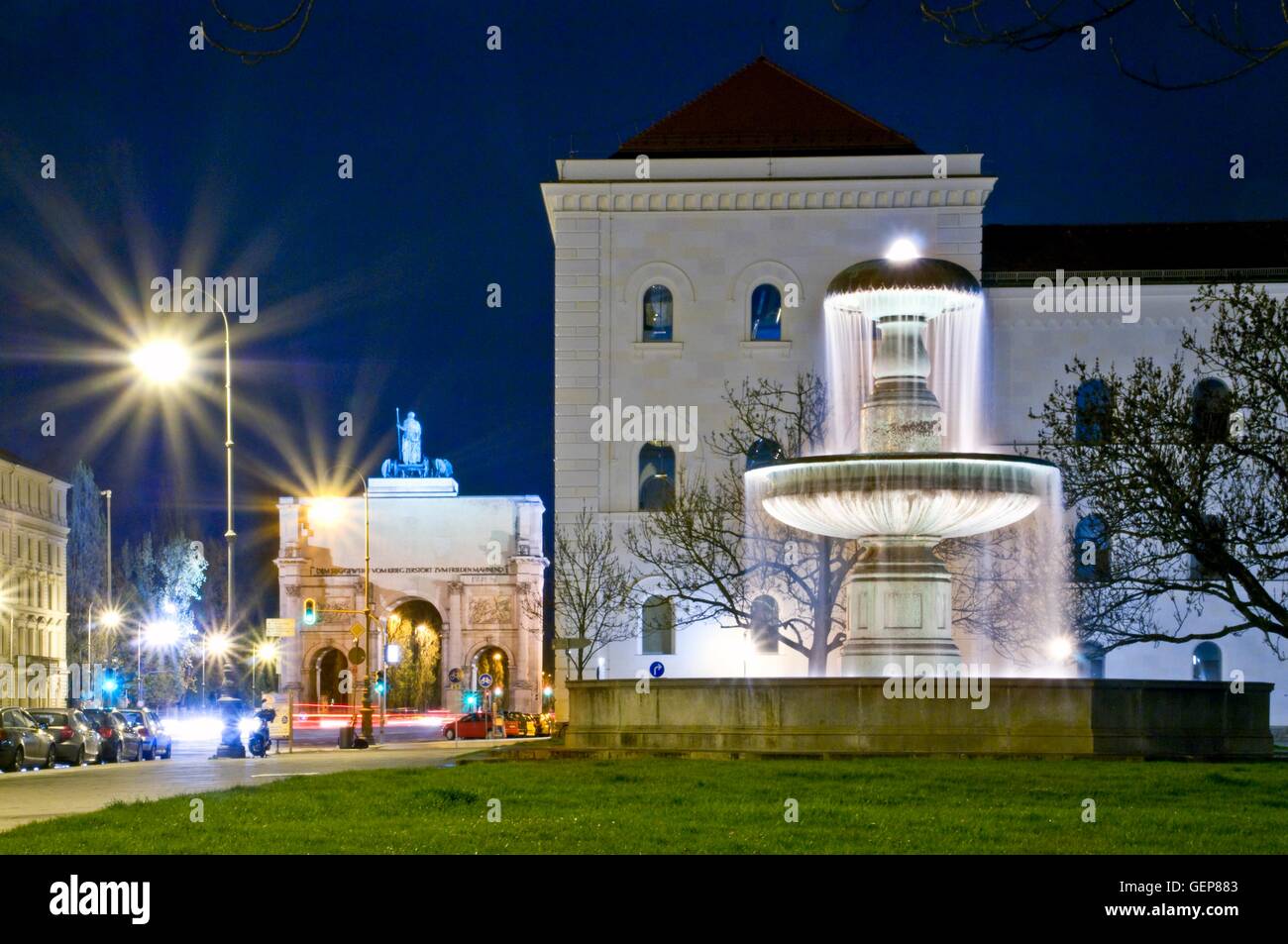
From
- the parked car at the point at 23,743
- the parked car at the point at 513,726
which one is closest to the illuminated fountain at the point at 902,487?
the parked car at the point at 23,743

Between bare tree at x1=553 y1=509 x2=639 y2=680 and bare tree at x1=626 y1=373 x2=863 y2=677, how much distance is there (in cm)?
83

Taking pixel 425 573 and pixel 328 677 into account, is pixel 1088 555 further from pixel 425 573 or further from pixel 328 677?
pixel 328 677

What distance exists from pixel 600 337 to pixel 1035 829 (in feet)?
130

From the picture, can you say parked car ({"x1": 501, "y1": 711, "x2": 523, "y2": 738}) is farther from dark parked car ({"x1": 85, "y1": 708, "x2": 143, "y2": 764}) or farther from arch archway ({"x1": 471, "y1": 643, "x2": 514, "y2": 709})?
arch archway ({"x1": 471, "y1": 643, "x2": 514, "y2": 709})

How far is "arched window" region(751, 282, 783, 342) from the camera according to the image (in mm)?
52594

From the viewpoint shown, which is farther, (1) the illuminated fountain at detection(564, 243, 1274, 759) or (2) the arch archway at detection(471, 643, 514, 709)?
(2) the arch archway at detection(471, 643, 514, 709)

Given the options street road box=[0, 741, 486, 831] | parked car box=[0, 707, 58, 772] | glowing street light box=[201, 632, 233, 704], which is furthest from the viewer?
glowing street light box=[201, 632, 233, 704]

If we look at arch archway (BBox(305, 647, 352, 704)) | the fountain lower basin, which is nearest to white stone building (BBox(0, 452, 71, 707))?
arch archway (BBox(305, 647, 352, 704))

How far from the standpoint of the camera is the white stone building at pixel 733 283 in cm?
5184

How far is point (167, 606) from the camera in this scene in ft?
325

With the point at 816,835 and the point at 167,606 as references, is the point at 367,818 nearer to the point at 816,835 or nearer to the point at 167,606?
the point at 816,835
